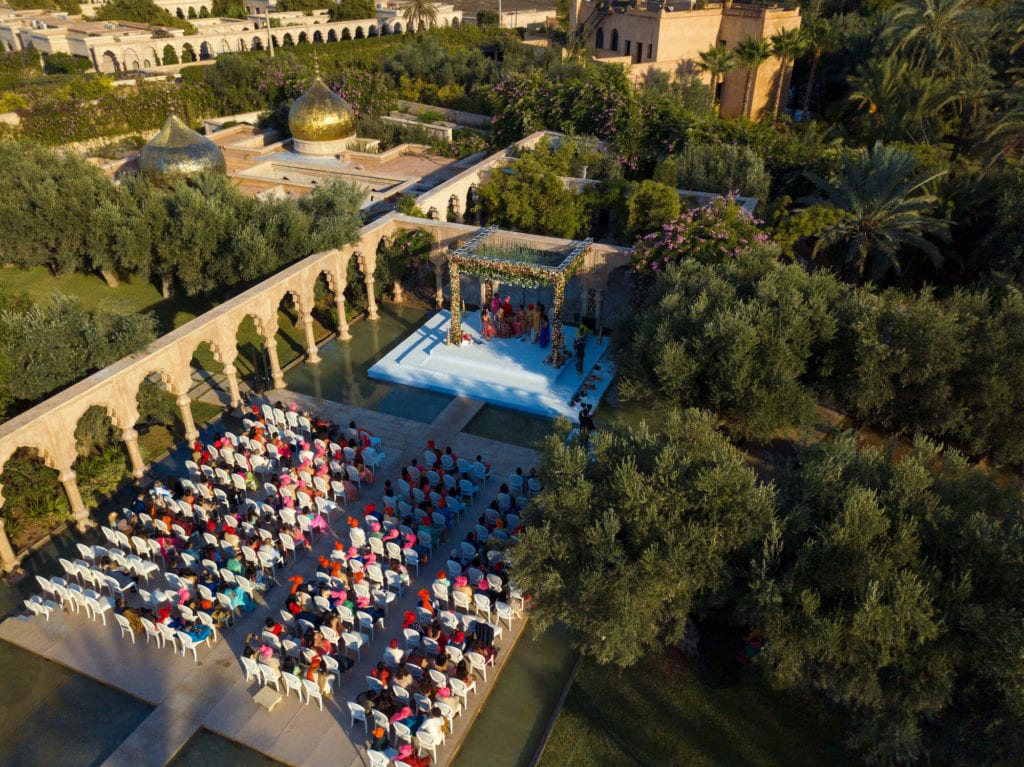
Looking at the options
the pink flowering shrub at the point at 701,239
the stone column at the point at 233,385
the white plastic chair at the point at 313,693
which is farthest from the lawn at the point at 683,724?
the stone column at the point at 233,385

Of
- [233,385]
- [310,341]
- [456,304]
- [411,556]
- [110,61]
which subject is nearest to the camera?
[411,556]

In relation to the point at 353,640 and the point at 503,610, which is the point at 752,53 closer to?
the point at 503,610

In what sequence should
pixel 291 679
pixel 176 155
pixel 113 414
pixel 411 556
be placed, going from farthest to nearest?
pixel 176 155 → pixel 113 414 → pixel 411 556 → pixel 291 679

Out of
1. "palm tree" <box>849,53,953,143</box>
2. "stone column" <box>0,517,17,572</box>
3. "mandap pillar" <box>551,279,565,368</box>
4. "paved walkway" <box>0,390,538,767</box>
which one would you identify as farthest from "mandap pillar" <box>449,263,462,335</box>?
"palm tree" <box>849,53,953,143</box>

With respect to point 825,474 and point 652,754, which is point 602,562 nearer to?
point 652,754

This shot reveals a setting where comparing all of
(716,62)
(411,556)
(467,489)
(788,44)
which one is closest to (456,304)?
(467,489)

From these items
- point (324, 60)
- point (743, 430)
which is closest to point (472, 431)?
point (743, 430)
